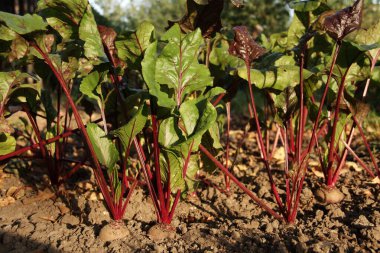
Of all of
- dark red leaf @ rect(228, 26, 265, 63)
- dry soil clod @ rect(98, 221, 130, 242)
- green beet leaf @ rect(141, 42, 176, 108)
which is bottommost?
dry soil clod @ rect(98, 221, 130, 242)

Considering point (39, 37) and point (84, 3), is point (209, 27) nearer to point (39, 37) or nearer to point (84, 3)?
point (84, 3)

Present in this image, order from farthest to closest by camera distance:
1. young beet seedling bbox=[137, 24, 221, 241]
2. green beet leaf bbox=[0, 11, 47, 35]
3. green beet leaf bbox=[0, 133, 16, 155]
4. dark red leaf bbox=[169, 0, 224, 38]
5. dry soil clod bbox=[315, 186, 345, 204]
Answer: dry soil clod bbox=[315, 186, 345, 204]
green beet leaf bbox=[0, 133, 16, 155]
dark red leaf bbox=[169, 0, 224, 38]
young beet seedling bbox=[137, 24, 221, 241]
green beet leaf bbox=[0, 11, 47, 35]

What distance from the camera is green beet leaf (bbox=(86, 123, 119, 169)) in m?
1.93

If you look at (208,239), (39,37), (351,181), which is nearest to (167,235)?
(208,239)

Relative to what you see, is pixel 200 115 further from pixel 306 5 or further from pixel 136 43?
pixel 306 5

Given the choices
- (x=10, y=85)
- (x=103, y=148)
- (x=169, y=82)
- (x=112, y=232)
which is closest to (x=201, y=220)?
(x=112, y=232)

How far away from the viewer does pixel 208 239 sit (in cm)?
191

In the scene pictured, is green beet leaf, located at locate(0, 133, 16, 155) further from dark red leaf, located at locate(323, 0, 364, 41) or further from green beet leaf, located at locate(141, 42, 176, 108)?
dark red leaf, located at locate(323, 0, 364, 41)

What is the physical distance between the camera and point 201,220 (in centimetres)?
223

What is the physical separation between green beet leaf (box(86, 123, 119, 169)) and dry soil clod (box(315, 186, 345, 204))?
1219 millimetres

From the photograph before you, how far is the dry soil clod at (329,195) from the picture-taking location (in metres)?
2.34

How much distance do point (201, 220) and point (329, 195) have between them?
0.76 meters

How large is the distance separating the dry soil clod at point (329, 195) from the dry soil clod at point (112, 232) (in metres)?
1.14

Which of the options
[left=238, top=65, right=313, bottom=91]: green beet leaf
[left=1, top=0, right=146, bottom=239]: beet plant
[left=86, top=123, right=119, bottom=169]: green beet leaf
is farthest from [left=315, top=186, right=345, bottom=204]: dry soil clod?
[left=86, top=123, right=119, bottom=169]: green beet leaf
